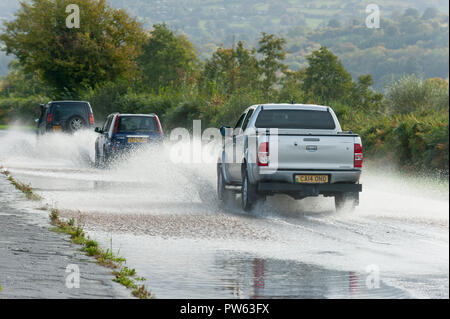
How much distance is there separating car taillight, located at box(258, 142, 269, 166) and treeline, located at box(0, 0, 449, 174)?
6331mm

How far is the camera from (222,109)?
33062mm

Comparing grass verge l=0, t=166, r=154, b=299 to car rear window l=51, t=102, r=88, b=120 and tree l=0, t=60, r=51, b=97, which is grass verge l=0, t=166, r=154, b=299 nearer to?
car rear window l=51, t=102, r=88, b=120

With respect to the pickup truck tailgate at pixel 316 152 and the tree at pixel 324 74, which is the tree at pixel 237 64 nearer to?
the tree at pixel 324 74

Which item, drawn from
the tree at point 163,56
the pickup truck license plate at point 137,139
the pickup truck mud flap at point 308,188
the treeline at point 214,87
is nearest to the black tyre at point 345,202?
the pickup truck mud flap at point 308,188

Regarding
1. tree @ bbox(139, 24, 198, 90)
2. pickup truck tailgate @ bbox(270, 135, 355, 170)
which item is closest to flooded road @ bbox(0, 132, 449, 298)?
pickup truck tailgate @ bbox(270, 135, 355, 170)

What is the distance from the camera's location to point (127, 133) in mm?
24578

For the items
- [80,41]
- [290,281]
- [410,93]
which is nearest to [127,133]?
[410,93]

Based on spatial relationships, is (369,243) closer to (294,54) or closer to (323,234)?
(323,234)

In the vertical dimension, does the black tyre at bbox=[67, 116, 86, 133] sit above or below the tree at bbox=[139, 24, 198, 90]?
below

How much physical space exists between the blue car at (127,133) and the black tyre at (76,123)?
251 inches

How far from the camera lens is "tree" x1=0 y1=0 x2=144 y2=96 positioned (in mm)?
54312

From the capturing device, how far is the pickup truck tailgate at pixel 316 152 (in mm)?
14016

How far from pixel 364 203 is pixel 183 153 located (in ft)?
55.9

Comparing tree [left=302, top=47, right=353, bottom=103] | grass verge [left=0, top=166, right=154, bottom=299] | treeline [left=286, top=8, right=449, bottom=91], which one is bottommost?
grass verge [left=0, top=166, right=154, bottom=299]
